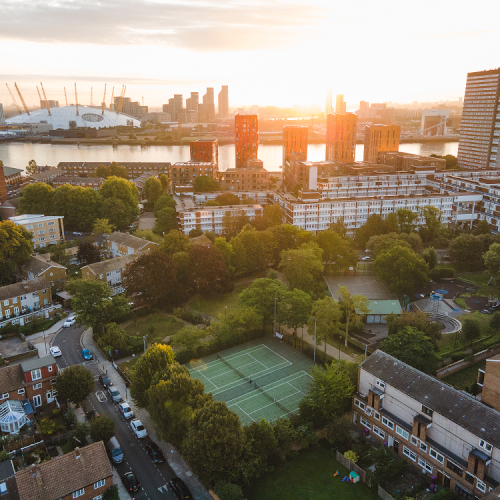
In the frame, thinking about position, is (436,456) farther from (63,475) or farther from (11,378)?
(11,378)

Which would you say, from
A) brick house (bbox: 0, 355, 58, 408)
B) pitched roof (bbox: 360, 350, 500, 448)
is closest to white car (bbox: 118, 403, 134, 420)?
brick house (bbox: 0, 355, 58, 408)

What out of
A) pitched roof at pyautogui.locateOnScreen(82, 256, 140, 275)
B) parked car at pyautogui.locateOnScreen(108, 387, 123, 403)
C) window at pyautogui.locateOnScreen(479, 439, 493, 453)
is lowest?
parked car at pyautogui.locateOnScreen(108, 387, 123, 403)

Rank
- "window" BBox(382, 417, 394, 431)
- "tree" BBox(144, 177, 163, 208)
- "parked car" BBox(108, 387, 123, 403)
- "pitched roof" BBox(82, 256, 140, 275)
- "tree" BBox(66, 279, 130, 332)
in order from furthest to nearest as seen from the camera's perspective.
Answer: "tree" BBox(144, 177, 163, 208) → "pitched roof" BBox(82, 256, 140, 275) → "tree" BBox(66, 279, 130, 332) → "parked car" BBox(108, 387, 123, 403) → "window" BBox(382, 417, 394, 431)

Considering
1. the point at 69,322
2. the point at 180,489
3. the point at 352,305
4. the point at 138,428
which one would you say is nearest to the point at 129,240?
the point at 69,322

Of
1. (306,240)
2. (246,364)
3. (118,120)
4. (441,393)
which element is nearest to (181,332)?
(246,364)

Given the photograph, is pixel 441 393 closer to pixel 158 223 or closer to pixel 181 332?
pixel 181 332

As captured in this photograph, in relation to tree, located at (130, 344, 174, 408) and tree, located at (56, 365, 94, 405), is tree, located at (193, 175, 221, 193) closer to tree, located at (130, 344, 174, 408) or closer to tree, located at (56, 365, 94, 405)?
tree, located at (130, 344, 174, 408)

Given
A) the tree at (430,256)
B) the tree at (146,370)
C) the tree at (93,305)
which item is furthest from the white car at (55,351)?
the tree at (430,256)
